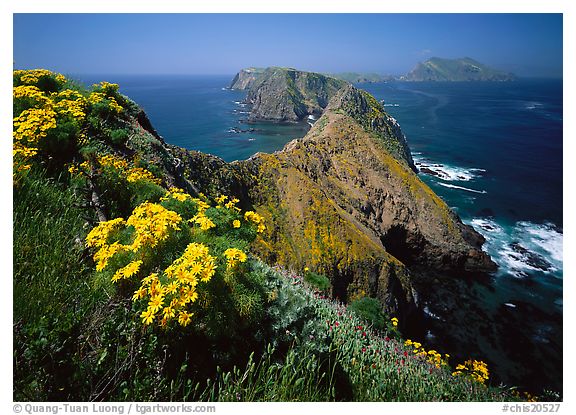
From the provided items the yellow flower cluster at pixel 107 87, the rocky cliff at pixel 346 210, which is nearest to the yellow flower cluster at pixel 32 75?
the yellow flower cluster at pixel 107 87

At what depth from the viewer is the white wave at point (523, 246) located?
3281 cm

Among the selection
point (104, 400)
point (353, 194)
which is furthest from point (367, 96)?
point (104, 400)

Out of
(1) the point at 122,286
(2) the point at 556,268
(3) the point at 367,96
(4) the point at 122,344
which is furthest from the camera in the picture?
(3) the point at 367,96

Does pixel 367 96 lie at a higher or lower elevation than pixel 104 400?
higher

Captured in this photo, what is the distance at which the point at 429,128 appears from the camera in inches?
3415

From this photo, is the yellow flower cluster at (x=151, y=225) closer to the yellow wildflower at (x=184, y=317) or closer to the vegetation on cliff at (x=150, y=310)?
the vegetation on cliff at (x=150, y=310)

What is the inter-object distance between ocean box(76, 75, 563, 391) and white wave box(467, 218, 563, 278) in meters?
0.10

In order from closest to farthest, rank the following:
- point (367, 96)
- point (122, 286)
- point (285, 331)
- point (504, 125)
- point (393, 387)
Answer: point (122, 286), point (285, 331), point (393, 387), point (367, 96), point (504, 125)

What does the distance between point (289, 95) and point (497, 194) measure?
9197 cm

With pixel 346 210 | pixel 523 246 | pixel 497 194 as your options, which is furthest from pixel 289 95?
pixel 346 210

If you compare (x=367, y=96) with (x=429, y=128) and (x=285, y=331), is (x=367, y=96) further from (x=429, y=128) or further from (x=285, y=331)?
(x=285, y=331)

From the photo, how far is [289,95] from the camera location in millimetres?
124875

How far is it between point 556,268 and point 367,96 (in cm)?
3424

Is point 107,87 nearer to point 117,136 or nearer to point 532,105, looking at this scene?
point 117,136
